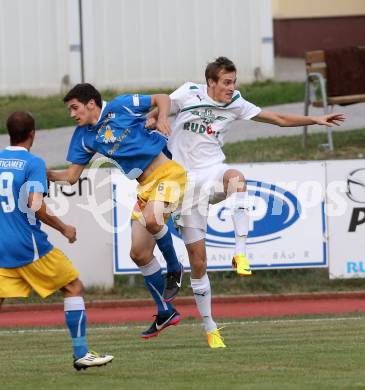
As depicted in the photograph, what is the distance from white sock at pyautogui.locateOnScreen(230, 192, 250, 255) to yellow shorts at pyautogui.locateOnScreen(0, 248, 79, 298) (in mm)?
2235

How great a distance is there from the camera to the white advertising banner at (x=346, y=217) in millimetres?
16484

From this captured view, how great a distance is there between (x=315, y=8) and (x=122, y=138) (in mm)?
20274

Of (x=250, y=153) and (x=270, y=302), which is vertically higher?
(x=250, y=153)

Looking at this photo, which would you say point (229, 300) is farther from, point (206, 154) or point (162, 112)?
point (162, 112)

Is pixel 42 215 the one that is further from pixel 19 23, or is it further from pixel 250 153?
pixel 19 23

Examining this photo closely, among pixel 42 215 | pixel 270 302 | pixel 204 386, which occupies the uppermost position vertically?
pixel 42 215

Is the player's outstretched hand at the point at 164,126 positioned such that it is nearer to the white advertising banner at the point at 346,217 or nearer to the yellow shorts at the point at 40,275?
the yellow shorts at the point at 40,275

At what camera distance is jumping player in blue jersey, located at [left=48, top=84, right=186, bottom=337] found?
1084 cm

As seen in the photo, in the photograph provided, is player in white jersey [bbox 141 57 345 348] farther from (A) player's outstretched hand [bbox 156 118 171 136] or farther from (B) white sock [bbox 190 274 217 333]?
(A) player's outstretched hand [bbox 156 118 171 136]

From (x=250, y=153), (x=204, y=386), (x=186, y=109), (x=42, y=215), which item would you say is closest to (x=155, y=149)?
(x=186, y=109)

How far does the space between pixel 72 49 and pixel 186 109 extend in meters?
13.7

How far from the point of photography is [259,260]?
54.6 feet

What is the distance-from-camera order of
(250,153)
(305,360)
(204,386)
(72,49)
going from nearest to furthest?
(204,386)
(305,360)
(250,153)
(72,49)

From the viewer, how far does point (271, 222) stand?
1659cm
